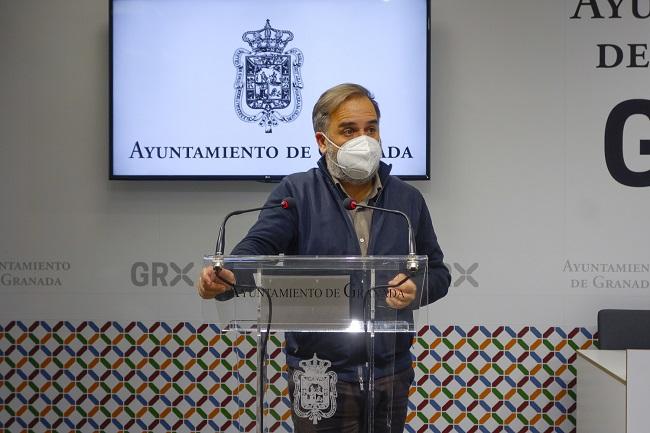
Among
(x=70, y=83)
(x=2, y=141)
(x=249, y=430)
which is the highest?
(x=70, y=83)

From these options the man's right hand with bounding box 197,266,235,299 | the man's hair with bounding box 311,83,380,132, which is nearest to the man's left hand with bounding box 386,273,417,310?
the man's right hand with bounding box 197,266,235,299

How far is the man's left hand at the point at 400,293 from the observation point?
1819 mm

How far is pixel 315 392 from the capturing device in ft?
6.06

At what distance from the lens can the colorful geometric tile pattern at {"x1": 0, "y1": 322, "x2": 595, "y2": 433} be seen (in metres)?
3.90

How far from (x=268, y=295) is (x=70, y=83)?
2.55 m

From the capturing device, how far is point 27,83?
3.98 metres

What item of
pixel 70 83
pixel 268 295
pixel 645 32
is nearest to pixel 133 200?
pixel 70 83

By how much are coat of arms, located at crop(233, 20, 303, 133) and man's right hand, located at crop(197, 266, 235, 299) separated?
2109mm

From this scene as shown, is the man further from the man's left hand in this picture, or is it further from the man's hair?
the man's left hand

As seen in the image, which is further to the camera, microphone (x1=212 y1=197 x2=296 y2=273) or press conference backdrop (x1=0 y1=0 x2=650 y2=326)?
press conference backdrop (x1=0 y1=0 x2=650 y2=326)

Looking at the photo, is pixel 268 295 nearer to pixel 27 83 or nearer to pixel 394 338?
pixel 394 338

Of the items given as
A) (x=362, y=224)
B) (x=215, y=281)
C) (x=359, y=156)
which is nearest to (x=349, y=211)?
(x=362, y=224)

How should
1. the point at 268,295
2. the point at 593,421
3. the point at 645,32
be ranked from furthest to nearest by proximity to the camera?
the point at 645,32, the point at 593,421, the point at 268,295

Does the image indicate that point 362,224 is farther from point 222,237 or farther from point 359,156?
point 222,237
